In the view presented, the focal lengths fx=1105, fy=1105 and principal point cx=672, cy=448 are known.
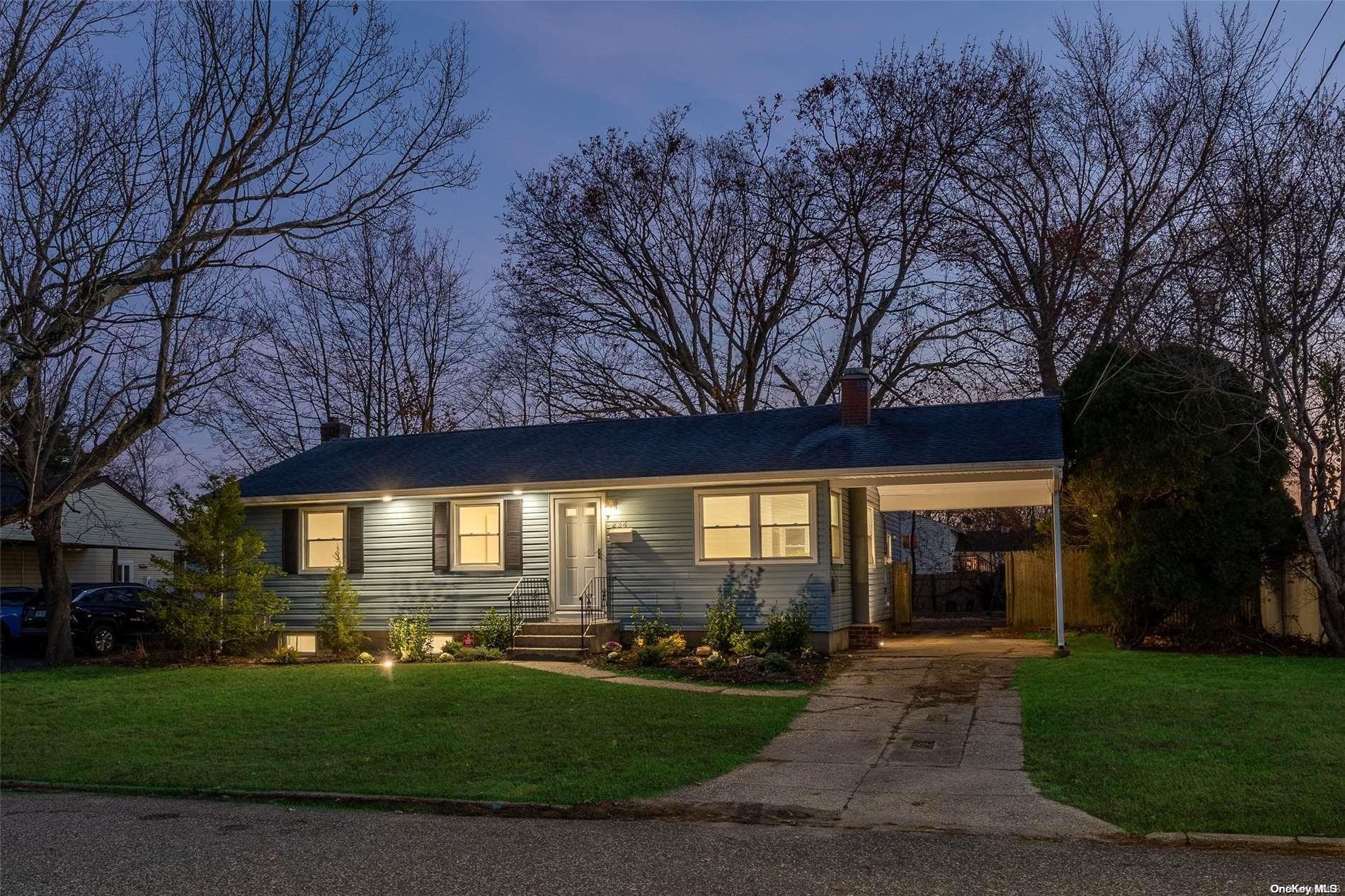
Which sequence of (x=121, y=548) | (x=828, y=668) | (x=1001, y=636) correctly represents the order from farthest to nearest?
(x=121, y=548), (x=1001, y=636), (x=828, y=668)

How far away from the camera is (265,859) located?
22.0 feet

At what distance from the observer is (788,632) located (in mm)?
16266

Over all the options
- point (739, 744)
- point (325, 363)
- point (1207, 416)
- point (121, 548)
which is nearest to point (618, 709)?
point (739, 744)

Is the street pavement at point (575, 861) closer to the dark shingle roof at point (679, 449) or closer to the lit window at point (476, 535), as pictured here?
the dark shingle roof at point (679, 449)

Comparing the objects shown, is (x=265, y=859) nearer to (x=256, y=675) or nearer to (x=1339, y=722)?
(x=1339, y=722)

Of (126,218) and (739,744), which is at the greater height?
(126,218)

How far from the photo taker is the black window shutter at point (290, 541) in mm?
20031

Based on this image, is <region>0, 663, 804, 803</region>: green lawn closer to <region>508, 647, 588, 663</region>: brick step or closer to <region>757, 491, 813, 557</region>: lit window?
<region>508, 647, 588, 663</region>: brick step

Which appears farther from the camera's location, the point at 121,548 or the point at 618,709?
the point at 121,548

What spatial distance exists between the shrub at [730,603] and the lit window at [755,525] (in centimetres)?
26

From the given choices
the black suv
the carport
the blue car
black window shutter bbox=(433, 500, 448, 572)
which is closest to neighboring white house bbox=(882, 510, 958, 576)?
the carport

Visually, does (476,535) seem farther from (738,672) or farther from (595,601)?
(738,672)

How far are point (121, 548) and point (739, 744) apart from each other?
3114 cm

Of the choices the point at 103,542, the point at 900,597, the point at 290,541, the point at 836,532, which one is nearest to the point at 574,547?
the point at 836,532
